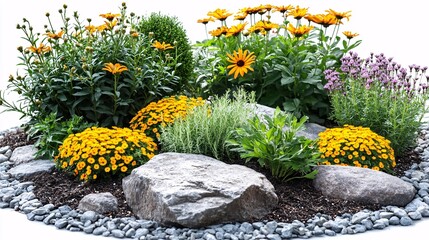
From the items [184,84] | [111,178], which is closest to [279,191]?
[111,178]

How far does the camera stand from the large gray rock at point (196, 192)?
5.79 metres

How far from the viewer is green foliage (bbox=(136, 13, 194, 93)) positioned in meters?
9.42

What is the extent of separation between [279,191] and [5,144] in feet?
13.7

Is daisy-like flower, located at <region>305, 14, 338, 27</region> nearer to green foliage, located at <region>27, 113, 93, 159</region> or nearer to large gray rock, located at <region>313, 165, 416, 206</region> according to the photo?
large gray rock, located at <region>313, 165, 416, 206</region>

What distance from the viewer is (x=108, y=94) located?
25.5 feet

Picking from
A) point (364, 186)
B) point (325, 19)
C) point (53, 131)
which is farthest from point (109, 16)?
point (364, 186)

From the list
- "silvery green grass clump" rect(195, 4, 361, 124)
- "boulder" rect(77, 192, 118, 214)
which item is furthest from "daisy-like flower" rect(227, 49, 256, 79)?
"boulder" rect(77, 192, 118, 214)

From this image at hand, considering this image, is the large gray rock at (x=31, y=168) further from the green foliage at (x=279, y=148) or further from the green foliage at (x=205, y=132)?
the green foliage at (x=279, y=148)

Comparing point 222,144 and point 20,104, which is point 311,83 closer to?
point 222,144

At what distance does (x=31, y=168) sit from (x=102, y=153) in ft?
3.83

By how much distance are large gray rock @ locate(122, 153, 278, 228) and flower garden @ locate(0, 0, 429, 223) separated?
448mm

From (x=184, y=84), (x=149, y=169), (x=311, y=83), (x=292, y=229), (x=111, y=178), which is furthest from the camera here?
(x=184, y=84)

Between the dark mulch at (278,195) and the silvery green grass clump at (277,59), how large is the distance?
1.76m

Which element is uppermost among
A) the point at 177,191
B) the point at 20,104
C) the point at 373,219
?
the point at 20,104
